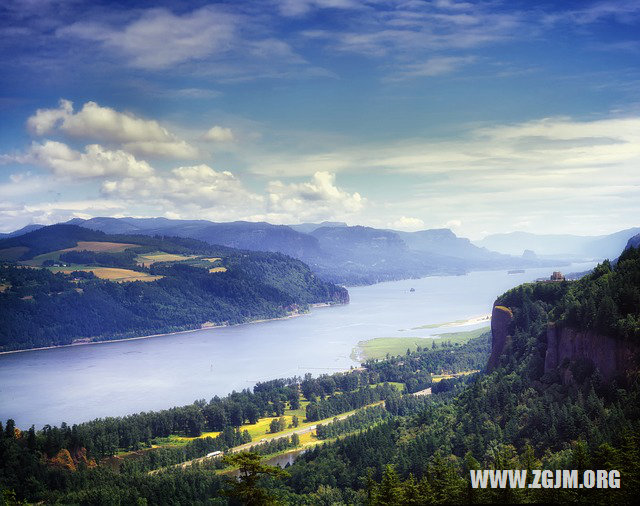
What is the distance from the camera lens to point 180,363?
108 metres

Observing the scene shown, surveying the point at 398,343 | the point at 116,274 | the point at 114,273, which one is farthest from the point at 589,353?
the point at 114,273

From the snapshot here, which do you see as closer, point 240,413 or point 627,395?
point 627,395

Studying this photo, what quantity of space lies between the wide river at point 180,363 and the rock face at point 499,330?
40.4 meters

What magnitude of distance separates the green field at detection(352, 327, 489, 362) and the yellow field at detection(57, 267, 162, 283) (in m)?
84.3

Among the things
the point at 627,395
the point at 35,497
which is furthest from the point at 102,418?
the point at 627,395

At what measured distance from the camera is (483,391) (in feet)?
166

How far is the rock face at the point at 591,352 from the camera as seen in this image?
36.2 m

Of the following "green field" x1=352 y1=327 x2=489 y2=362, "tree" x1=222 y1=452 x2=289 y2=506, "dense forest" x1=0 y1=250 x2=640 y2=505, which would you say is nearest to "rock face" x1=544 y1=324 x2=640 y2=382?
"dense forest" x1=0 y1=250 x2=640 y2=505

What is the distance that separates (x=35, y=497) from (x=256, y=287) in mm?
148399

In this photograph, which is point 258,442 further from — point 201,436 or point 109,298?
point 109,298

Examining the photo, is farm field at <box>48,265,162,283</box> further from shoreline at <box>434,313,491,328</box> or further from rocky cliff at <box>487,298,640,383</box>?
rocky cliff at <box>487,298,640,383</box>

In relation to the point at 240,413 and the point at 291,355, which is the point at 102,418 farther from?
the point at 291,355

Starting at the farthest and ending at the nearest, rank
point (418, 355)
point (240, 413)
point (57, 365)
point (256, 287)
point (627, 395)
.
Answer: point (256, 287) < point (57, 365) < point (418, 355) < point (240, 413) < point (627, 395)

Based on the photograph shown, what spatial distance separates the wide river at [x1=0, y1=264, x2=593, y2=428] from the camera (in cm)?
8062
